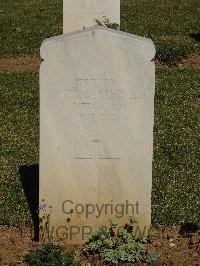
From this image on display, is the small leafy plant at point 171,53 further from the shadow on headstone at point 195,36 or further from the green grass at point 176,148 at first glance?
the shadow on headstone at point 195,36

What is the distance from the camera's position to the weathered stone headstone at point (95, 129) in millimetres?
5426

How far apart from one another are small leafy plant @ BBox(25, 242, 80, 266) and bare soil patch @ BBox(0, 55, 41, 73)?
27.6 ft

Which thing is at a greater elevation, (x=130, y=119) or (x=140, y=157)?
(x=130, y=119)

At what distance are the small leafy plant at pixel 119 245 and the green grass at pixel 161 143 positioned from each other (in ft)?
2.26

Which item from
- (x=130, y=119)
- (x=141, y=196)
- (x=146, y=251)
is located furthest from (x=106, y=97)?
(x=146, y=251)

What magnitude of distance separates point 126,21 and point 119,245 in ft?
42.1

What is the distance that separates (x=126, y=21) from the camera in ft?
58.5

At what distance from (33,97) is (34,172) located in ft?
12.0

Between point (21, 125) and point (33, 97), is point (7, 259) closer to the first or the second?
point (21, 125)

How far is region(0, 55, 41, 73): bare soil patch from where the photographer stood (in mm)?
13711

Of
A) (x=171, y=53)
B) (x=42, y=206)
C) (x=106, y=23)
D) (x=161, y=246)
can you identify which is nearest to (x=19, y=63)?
(x=106, y=23)

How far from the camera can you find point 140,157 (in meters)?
5.74

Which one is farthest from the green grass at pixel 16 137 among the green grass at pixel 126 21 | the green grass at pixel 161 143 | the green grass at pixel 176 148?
the green grass at pixel 126 21

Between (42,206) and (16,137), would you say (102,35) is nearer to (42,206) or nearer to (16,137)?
(42,206)
